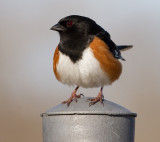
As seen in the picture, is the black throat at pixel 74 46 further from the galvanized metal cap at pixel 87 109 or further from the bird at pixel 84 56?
the galvanized metal cap at pixel 87 109

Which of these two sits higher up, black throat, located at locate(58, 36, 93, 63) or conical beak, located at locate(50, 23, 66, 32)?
conical beak, located at locate(50, 23, 66, 32)

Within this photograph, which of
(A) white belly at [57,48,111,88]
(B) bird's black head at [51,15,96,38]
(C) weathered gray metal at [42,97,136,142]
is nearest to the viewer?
(C) weathered gray metal at [42,97,136,142]

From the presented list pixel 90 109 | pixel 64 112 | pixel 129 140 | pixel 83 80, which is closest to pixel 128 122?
pixel 129 140

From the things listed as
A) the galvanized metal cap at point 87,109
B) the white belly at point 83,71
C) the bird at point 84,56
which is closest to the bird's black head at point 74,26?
the bird at point 84,56

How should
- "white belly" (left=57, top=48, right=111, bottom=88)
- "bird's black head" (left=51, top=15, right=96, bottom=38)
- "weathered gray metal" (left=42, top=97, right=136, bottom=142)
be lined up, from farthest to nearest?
"bird's black head" (left=51, top=15, right=96, bottom=38) < "white belly" (left=57, top=48, right=111, bottom=88) < "weathered gray metal" (left=42, top=97, right=136, bottom=142)

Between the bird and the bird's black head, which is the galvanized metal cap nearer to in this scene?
the bird

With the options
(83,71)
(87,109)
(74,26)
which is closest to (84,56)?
(83,71)

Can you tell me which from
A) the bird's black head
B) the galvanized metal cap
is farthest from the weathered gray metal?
the bird's black head

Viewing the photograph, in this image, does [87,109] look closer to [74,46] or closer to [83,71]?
[83,71]
